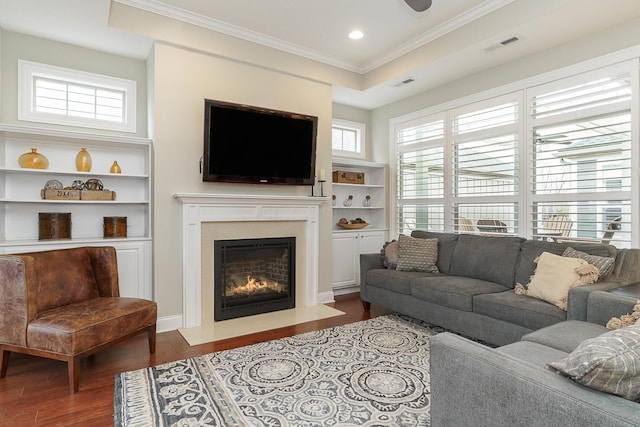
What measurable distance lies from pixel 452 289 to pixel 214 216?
241 centimetres

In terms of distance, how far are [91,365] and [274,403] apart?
1520 mm

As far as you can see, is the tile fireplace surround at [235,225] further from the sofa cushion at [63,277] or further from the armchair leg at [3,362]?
the armchair leg at [3,362]

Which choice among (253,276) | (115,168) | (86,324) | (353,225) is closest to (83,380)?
(86,324)

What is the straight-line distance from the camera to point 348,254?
5105 millimetres

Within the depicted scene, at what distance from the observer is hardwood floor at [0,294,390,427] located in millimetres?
2078

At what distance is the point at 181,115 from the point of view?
3654 mm

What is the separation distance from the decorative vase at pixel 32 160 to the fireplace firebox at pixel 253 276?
173 cm

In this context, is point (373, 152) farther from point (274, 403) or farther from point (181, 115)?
point (274, 403)

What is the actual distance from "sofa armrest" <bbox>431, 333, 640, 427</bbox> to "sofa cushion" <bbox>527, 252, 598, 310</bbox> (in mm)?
1683

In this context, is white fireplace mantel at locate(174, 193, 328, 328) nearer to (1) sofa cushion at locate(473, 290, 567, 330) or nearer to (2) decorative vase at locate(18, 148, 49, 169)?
(2) decorative vase at locate(18, 148, 49, 169)

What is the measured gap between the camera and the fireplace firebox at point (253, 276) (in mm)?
3869

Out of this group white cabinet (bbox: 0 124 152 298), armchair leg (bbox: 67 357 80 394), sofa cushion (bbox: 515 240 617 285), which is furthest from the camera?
white cabinet (bbox: 0 124 152 298)

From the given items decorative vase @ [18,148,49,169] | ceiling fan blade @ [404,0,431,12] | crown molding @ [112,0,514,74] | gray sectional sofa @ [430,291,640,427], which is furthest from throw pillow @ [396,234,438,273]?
decorative vase @ [18,148,49,169]

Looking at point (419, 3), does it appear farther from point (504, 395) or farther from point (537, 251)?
point (504, 395)
